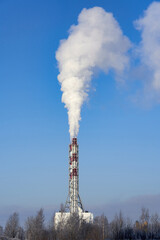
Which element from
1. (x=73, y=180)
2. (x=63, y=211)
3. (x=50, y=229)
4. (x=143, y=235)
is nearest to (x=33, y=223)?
(x=50, y=229)

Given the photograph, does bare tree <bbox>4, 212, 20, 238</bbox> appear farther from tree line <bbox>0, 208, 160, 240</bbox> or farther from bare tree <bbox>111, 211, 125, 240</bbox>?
bare tree <bbox>111, 211, 125, 240</bbox>

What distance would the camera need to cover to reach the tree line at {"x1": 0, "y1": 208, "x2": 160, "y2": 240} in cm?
4019

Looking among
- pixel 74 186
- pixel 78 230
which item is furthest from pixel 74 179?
pixel 78 230

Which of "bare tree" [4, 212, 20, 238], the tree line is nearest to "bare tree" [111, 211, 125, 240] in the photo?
the tree line

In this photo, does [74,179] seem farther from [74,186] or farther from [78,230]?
[78,230]

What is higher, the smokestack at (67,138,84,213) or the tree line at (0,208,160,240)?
the smokestack at (67,138,84,213)

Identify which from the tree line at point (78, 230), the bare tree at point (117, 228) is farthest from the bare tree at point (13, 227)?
the bare tree at point (117, 228)

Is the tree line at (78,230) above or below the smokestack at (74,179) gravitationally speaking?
below

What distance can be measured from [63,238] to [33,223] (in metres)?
7.76

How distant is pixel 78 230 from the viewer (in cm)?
4147

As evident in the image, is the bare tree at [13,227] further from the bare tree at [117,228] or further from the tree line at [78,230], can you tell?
the bare tree at [117,228]

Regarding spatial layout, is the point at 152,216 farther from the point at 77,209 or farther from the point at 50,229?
the point at 50,229

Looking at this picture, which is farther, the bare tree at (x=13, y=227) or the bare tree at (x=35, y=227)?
the bare tree at (x=13, y=227)

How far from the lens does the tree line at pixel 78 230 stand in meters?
40.2
